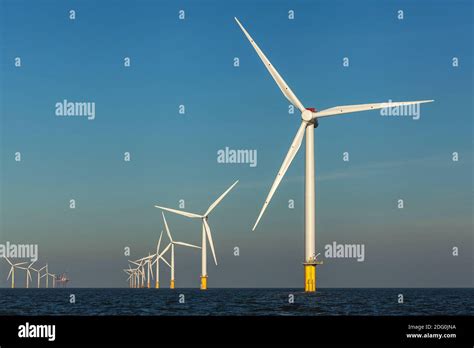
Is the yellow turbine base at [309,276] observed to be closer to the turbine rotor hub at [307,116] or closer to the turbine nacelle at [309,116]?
the turbine nacelle at [309,116]

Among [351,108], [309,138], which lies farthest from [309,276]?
[351,108]

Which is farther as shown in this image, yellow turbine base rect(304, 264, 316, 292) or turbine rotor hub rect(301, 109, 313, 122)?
yellow turbine base rect(304, 264, 316, 292)

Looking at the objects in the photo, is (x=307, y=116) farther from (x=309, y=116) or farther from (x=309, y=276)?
(x=309, y=276)

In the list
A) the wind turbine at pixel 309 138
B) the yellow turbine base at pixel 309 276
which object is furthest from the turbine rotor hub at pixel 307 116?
the yellow turbine base at pixel 309 276

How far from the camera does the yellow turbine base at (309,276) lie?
133 metres

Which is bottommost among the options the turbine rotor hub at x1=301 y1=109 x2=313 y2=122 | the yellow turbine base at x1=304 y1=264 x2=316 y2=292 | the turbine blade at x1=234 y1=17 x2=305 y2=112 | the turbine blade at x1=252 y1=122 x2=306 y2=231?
the yellow turbine base at x1=304 y1=264 x2=316 y2=292

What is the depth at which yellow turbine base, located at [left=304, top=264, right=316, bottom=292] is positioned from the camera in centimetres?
13338

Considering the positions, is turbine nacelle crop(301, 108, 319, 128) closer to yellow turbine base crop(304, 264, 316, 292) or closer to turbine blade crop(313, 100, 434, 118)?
turbine blade crop(313, 100, 434, 118)

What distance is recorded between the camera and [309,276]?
13450cm

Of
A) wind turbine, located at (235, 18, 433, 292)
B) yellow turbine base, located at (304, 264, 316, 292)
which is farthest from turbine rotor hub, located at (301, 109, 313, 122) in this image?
yellow turbine base, located at (304, 264, 316, 292)
